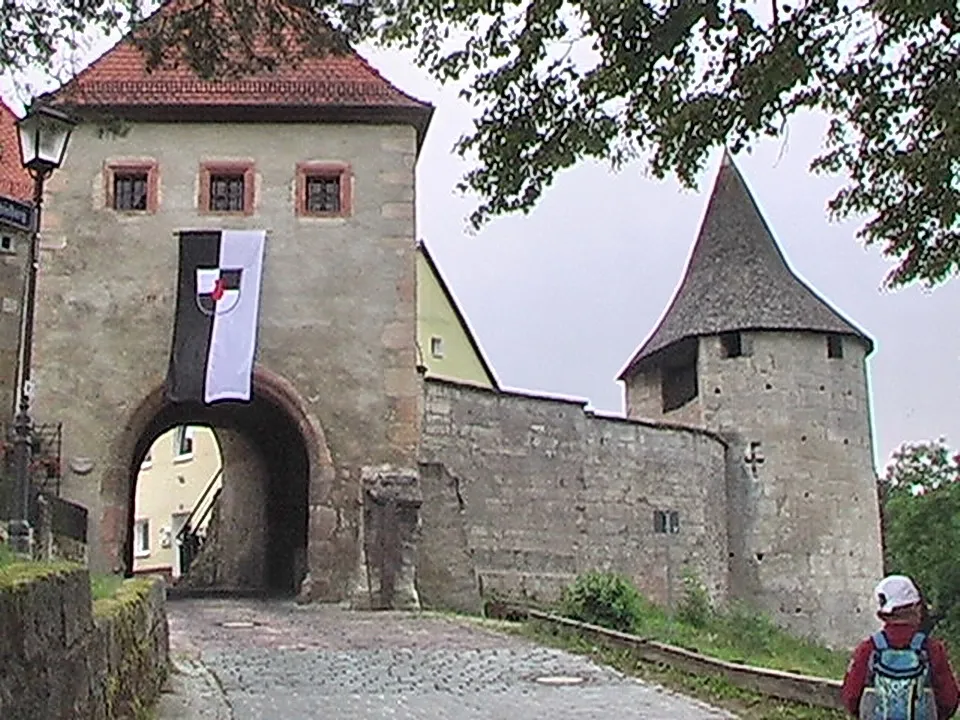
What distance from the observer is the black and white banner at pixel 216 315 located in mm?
18359

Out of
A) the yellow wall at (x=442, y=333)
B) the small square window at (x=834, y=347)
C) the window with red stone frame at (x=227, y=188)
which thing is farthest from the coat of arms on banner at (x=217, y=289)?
the yellow wall at (x=442, y=333)

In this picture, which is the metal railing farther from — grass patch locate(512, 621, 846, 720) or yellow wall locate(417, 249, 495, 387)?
grass patch locate(512, 621, 846, 720)

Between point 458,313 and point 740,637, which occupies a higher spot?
point 458,313

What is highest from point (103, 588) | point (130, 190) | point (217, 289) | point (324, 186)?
point (324, 186)

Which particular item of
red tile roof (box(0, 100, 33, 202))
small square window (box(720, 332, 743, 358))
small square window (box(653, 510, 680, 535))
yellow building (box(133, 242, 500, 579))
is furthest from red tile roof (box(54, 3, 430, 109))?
yellow building (box(133, 242, 500, 579))

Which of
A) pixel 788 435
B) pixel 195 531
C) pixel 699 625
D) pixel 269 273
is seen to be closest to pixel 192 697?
pixel 269 273

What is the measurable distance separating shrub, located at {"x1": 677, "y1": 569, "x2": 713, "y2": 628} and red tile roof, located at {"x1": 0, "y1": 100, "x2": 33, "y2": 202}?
38.1ft

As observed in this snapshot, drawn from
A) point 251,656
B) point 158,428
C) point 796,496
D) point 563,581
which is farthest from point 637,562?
point 251,656

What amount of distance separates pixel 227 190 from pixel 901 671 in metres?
16.6

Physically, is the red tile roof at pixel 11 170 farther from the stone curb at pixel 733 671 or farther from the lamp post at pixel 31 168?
the stone curb at pixel 733 671

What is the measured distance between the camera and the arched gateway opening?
18953 millimetres

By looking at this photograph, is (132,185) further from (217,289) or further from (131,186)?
(217,289)

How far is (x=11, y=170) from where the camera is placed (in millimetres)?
21078

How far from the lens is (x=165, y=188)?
19.9 metres
